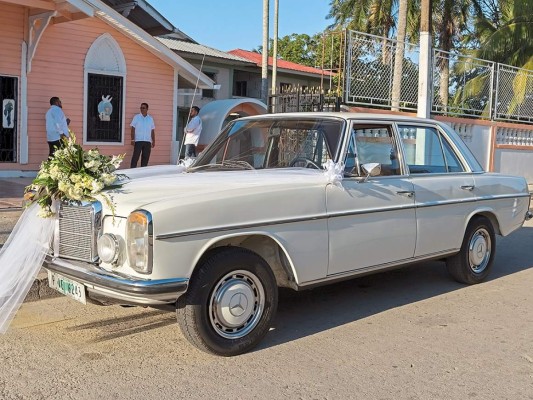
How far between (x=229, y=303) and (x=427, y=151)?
2.97m

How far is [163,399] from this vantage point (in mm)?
3615

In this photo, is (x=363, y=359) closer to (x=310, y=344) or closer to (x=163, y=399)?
(x=310, y=344)

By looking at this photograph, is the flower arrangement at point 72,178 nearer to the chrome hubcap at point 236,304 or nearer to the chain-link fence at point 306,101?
the chrome hubcap at point 236,304

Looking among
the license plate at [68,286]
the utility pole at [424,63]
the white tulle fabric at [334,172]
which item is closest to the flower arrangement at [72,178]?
the license plate at [68,286]

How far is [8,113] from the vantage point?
12422mm

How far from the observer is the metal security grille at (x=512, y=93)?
58.0 feet

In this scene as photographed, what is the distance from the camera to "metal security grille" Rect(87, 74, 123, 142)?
1368 cm

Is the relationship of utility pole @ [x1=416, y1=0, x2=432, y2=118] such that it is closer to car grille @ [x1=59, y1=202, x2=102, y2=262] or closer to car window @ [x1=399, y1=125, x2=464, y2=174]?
car window @ [x1=399, y1=125, x2=464, y2=174]

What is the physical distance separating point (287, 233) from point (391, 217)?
1.25 meters

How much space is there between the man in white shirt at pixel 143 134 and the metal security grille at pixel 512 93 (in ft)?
32.4

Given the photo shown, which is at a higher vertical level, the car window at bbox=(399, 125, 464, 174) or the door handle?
the car window at bbox=(399, 125, 464, 174)

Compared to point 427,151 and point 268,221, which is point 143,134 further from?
point 268,221

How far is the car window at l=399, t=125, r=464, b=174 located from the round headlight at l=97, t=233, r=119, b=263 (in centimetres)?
295

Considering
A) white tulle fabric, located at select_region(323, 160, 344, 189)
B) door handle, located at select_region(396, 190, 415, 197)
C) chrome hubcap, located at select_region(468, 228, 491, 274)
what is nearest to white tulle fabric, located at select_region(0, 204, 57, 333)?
white tulle fabric, located at select_region(323, 160, 344, 189)
